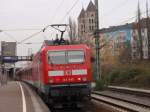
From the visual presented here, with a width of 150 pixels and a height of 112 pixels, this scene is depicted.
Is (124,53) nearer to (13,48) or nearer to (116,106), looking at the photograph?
(13,48)

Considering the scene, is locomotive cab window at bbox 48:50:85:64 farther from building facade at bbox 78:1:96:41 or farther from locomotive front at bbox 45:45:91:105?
building facade at bbox 78:1:96:41

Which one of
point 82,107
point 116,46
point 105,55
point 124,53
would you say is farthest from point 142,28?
point 82,107

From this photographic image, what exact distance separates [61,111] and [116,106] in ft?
8.73

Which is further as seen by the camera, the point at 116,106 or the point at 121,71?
the point at 121,71

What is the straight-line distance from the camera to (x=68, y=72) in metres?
23.0

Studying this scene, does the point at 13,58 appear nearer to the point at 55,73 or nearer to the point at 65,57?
the point at 65,57

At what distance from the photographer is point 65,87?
22.7 meters

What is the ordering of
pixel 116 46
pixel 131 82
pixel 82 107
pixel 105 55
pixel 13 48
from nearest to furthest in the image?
pixel 82 107 → pixel 131 82 → pixel 13 48 → pixel 105 55 → pixel 116 46

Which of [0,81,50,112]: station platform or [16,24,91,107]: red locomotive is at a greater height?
[16,24,91,107]: red locomotive

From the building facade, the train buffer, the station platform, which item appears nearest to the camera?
the station platform

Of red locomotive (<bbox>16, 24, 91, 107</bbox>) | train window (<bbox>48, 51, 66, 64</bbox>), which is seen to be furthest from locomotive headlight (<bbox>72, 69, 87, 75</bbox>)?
train window (<bbox>48, 51, 66, 64</bbox>)

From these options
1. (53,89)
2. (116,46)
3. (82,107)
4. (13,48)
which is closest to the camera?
(53,89)

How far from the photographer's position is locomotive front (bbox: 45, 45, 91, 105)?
22688mm

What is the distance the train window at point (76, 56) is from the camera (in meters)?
23.4
